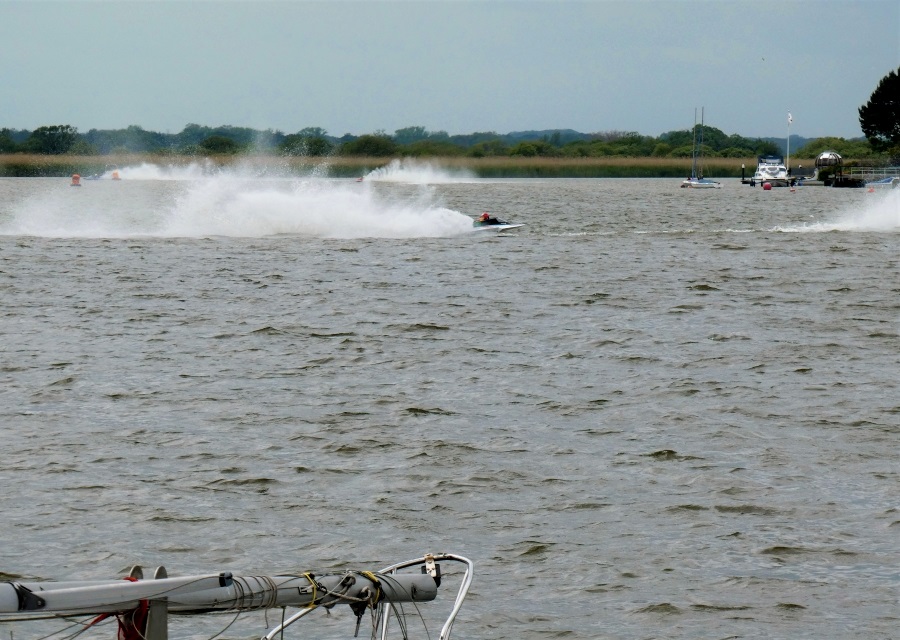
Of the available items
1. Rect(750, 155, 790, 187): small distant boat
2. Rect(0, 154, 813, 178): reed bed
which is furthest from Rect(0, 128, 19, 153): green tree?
Rect(750, 155, 790, 187): small distant boat

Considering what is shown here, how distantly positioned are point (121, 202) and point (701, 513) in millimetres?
74995

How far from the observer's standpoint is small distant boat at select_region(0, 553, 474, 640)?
454 cm

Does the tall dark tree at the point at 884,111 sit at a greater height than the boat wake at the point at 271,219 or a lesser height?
greater

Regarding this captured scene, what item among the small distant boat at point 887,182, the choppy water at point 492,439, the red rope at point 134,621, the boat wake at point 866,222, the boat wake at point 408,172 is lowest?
the choppy water at point 492,439

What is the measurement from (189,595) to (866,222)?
173ft

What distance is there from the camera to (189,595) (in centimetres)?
485

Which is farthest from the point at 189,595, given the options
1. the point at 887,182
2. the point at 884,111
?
the point at 884,111

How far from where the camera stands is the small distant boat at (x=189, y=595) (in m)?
4.54

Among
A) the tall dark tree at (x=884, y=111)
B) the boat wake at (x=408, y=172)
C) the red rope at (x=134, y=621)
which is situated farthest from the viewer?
the boat wake at (x=408, y=172)

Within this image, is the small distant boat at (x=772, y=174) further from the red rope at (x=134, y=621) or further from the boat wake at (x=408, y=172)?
the red rope at (x=134, y=621)

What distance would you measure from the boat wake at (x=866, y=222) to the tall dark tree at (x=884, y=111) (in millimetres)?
62197

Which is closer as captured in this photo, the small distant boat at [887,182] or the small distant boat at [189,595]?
the small distant boat at [189,595]

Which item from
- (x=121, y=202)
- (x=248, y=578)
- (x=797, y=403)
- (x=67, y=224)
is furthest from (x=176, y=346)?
(x=121, y=202)

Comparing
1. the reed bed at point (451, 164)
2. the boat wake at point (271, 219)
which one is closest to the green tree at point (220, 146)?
the reed bed at point (451, 164)
